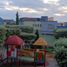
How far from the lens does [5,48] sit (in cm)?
1495

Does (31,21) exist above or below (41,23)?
above

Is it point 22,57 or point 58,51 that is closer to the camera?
point 58,51

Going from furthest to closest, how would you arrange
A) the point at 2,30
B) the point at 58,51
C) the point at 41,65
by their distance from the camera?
the point at 41,65 < the point at 2,30 < the point at 58,51

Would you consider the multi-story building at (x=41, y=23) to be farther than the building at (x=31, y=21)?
No

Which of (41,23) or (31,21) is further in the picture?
(31,21)

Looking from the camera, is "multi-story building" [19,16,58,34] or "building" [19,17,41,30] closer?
"multi-story building" [19,16,58,34]

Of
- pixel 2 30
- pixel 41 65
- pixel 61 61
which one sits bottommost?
pixel 41 65

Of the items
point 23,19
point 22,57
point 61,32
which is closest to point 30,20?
point 23,19

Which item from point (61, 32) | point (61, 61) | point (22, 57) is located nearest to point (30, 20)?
point (61, 32)

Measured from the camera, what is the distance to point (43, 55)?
1436 centimetres

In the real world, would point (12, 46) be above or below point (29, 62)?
above

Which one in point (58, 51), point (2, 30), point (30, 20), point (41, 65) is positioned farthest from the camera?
point (30, 20)

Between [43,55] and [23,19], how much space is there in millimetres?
24972

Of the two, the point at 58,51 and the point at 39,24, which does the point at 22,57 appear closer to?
the point at 58,51
